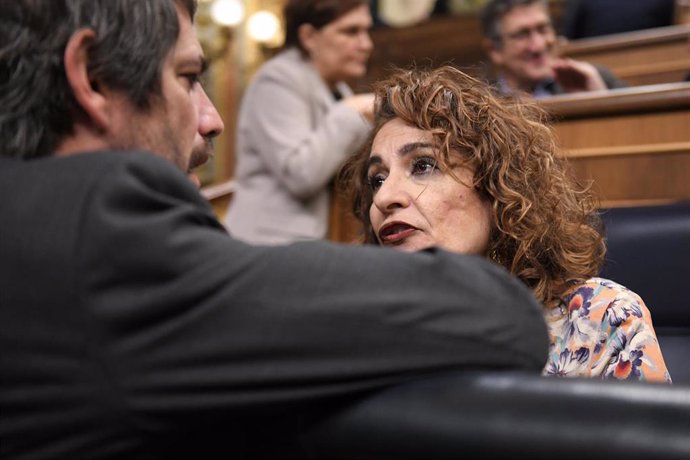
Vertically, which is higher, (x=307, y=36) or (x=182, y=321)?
(x=307, y=36)

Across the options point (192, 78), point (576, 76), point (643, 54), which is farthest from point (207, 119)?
point (643, 54)

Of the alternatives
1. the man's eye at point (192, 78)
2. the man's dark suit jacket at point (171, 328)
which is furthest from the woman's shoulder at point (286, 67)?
the man's dark suit jacket at point (171, 328)

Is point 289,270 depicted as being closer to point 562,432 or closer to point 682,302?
point 562,432

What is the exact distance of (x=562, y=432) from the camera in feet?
1.91

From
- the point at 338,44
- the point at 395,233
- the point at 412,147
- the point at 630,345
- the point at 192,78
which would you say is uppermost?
the point at 338,44

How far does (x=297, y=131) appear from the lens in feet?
7.73

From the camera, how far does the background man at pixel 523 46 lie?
305cm

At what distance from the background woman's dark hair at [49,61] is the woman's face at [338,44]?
1709mm

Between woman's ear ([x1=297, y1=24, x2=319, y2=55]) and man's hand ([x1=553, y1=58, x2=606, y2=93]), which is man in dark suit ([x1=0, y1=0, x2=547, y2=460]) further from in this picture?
man's hand ([x1=553, y1=58, x2=606, y2=93])

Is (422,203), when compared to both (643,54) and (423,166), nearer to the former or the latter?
(423,166)

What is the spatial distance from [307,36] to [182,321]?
1896 mm

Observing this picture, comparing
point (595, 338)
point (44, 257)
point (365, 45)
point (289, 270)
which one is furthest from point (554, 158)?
point (365, 45)

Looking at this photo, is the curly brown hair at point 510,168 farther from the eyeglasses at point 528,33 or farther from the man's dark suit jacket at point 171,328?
the eyeglasses at point 528,33

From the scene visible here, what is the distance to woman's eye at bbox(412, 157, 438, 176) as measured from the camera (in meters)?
1.37
